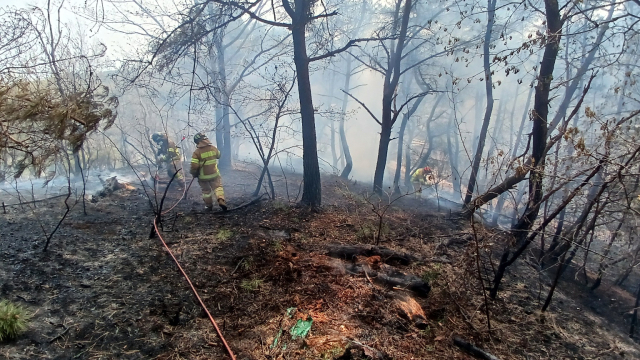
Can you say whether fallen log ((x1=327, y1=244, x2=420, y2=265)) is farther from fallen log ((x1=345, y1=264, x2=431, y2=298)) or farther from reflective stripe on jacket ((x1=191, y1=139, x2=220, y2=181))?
reflective stripe on jacket ((x1=191, y1=139, x2=220, y2=181))

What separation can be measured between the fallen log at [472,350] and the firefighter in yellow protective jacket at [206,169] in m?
5.32

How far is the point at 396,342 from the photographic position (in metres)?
3.03

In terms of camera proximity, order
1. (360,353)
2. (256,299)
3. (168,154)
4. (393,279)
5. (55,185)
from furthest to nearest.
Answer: (55,185) → (168,154) → (393,279) → (256,299) → (360,353)

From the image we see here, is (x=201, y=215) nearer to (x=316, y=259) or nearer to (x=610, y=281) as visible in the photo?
(x=316, y=259)

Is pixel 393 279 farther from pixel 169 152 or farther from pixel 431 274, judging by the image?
pixel 169 152

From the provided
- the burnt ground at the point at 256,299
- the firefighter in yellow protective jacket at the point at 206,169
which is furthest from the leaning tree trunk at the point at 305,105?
the firefighter in yellow protective jacket at the point at 206,169

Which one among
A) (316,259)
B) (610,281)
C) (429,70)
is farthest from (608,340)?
A: (429,70)

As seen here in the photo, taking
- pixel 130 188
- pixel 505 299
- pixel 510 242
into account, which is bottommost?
pixel 130 188

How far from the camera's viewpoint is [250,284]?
12.8 feet

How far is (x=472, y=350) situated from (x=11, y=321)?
4.16m

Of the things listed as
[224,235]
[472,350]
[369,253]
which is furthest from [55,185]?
[472,350]

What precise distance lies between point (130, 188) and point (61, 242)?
5090 mm

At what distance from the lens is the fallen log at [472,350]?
304cm

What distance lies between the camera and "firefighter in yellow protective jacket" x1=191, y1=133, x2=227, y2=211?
711 centimetres
